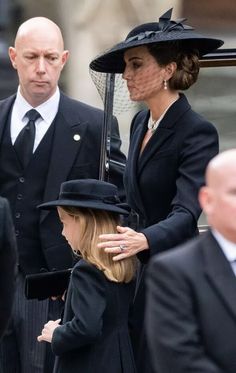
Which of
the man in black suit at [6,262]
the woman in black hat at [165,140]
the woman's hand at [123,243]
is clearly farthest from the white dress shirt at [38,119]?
the man in black suit at [6,262]

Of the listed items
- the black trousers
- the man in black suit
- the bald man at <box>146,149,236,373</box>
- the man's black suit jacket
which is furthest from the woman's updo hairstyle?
the bald man at <box>146,149,236,373</box>

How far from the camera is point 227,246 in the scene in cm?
372

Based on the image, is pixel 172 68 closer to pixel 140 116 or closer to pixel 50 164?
pixel 140 116

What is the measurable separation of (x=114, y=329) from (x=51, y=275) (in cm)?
44

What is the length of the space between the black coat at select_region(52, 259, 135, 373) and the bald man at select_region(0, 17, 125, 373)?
2.42ft

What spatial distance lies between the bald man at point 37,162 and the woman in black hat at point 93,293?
2.12 ft

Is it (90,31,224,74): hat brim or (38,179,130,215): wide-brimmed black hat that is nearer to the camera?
(38,179,130,215): wide-brimmed black hat

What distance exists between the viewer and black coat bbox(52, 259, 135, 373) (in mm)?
4914

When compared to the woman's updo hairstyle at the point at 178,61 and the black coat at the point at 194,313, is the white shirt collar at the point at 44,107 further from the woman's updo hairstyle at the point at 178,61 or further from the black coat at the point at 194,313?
the black coat at the point at 194,313

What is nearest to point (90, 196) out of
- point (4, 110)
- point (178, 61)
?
point (178, 61)

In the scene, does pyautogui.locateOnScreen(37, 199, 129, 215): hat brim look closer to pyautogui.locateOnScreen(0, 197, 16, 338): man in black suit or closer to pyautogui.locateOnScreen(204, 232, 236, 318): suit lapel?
pyautogui.locateOnScreen(0, 197, 16, 338): man in black suit

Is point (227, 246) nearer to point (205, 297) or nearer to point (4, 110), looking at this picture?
point (205, 297)

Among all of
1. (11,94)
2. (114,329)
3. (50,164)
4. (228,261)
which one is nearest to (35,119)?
(50,164)

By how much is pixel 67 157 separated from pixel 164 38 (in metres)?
0.85
